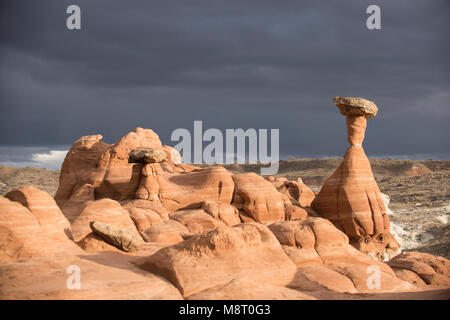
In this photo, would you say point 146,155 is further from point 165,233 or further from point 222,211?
point 165,233

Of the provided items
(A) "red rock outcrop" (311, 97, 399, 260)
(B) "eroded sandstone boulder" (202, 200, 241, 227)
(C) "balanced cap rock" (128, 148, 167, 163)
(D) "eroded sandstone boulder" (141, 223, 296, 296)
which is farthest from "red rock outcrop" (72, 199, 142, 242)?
(A) "red rock outcrop" (311, 97, 399, 260)

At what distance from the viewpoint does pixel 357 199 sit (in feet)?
84.8

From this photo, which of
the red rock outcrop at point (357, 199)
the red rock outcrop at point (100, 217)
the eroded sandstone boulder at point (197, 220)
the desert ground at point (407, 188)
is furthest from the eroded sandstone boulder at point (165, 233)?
the desert ground at point (407, 188)

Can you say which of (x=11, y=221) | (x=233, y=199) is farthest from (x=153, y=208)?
(x=11, y=221)

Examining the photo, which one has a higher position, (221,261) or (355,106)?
(355,106)

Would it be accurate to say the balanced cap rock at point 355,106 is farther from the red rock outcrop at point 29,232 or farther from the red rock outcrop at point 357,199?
the red rock outcrop at point 29,232

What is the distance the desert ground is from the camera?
33250 millimetres

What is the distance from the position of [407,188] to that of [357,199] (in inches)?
1394

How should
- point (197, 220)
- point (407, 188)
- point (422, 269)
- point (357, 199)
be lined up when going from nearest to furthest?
point (422, 269) < point (197, 220) < point (357, 199) < point (407, 188)

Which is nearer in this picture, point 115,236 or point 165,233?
point 115,236

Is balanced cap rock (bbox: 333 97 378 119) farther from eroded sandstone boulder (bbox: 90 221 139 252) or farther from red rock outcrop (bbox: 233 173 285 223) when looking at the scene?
eroded sandstone boulder (bbox: 90 221 139 252)

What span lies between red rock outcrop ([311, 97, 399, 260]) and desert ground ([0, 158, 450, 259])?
562cm

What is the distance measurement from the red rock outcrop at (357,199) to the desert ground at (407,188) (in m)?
5.62

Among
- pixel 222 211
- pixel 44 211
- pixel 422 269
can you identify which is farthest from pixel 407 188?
pixel 44 211
